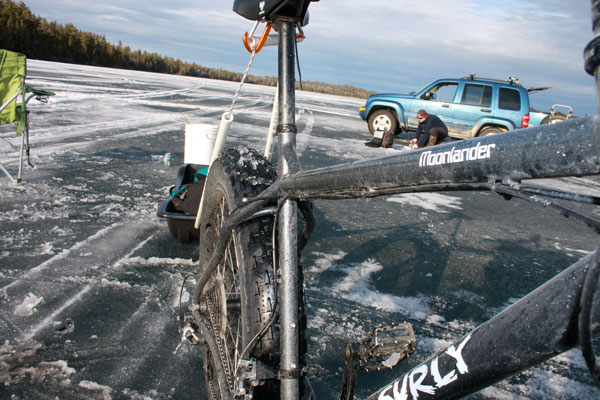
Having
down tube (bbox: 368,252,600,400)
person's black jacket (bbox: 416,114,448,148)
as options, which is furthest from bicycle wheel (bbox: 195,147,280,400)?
person's black jacket (bbox: 416,114,448,148)

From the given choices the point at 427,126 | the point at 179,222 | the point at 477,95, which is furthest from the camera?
the point at 477,95

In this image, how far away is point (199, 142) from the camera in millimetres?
5059

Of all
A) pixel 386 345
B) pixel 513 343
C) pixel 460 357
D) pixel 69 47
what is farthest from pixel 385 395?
pixel 69 47

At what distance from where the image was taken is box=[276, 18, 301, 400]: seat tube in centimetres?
141

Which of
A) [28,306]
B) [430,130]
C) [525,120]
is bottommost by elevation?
[28,306]

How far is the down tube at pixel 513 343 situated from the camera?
29.1 inches

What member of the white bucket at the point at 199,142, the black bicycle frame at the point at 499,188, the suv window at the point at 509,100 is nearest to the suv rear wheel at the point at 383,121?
the suv window at the point at 509,100

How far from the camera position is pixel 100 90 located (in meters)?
14.4

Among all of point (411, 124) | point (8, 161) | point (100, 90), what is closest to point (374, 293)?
point (8, 161)

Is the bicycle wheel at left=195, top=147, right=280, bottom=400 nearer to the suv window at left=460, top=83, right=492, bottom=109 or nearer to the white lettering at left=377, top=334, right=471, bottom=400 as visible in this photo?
the white lettering at left=377, top=334, right=471, bottom=400

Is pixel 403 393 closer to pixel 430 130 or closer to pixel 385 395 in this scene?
pixel 385 395

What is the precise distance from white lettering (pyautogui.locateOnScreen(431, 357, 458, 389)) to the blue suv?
11.8 m

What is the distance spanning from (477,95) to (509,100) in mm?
882

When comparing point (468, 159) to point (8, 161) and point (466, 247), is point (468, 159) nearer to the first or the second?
point (466, 247)
